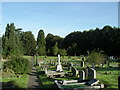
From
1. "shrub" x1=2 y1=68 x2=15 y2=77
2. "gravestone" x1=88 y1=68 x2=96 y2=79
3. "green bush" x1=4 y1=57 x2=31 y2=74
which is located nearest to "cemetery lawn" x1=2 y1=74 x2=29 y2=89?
"shrub" x1=2 y1=68 x2=15 y2=77

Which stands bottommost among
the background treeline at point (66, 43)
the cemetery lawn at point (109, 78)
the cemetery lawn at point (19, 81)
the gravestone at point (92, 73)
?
the cemetery lawn at point (19, 81)

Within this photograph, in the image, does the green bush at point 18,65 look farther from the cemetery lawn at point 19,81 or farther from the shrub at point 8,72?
the cemetery lawn at point 19,81

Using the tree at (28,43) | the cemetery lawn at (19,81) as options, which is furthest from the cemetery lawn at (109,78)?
the tree at (28,43)

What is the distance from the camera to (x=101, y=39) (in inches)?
2579

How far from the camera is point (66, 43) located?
81500mm

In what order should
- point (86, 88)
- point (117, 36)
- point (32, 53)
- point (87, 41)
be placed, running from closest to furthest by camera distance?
point (86, 88)
point (117, 36)
point (87, 41)
point (32, 53)

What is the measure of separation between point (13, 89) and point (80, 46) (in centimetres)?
5939

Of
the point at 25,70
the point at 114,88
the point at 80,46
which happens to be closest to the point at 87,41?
the point at 80,46

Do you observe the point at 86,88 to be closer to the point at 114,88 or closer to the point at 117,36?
the point at 114,88

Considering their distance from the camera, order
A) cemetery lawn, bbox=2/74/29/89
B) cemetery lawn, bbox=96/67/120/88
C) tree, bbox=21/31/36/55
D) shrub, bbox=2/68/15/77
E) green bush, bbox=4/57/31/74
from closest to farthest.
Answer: cemetery lawn, bbox=96/67/120/88 → cemetery lawn, bbox=2/74/29/89 → shrub, bbox=2/68/15/77 → green bush, bbox=4/57/31/74 → tree, bbox=21/31/36/55

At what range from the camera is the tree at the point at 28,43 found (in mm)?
73812

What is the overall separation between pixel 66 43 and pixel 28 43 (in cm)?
1736

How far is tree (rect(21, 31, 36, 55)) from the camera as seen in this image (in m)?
73.8

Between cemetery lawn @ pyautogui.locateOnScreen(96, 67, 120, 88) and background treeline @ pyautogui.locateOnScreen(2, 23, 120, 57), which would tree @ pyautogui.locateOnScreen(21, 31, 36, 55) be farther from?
cemetery lawn @ pyautogui.locateOnScreen(96, 67, 120, 88)
